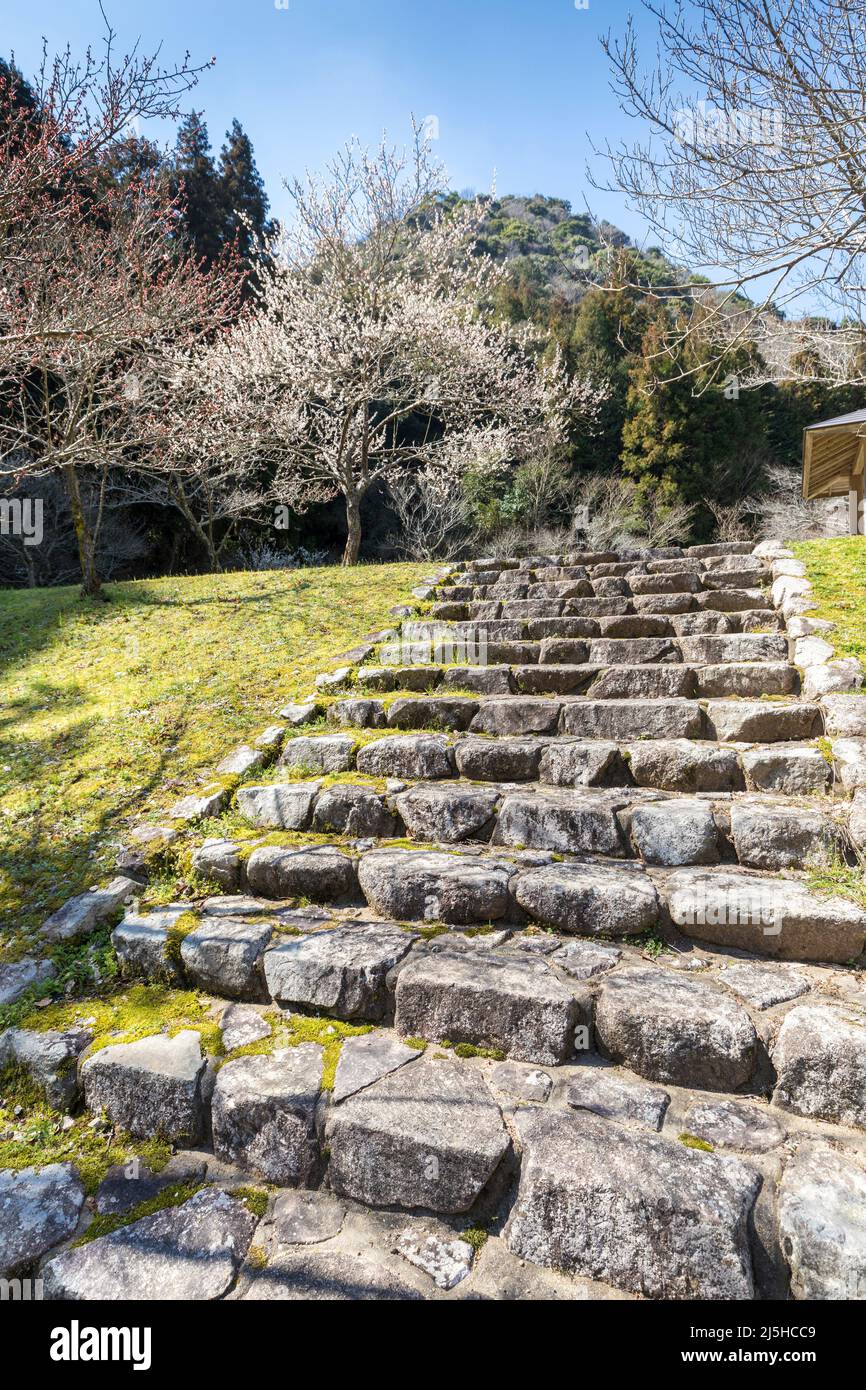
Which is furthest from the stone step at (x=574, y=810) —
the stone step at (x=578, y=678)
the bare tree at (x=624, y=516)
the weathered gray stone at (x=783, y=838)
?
the bare tree at (x=624, y=516)

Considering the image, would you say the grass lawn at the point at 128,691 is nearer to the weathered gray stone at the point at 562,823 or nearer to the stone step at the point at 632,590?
the stone step at the point at 632,590

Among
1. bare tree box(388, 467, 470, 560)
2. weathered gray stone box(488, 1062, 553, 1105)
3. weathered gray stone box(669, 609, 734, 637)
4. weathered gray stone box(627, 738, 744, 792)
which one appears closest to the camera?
weathered gray stone box(488, 1062, 553, 1105)

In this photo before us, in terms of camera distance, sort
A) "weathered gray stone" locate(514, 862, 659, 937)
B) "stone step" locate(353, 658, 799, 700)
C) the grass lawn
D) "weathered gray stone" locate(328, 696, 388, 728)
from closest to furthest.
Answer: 1. "weathered gray stone" locate(514, 862, 659, 937)
2. the grass lawn
3. "stone step" locate(353, 658, 799, 700)
4. "weathered gray stone" locate(328, 696, 388, 728)

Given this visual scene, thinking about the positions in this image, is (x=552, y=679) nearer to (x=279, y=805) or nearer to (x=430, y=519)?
(x=279, y=805)

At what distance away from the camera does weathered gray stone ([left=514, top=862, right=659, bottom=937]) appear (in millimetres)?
2270

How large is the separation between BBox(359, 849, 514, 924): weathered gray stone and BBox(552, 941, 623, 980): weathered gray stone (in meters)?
0.31

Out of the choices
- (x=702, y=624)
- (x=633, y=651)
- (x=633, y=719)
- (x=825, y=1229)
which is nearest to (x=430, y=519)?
(x=702, y=624)

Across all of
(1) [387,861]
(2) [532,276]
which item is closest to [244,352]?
(1) [387,861]

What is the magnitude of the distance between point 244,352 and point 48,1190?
1339cm

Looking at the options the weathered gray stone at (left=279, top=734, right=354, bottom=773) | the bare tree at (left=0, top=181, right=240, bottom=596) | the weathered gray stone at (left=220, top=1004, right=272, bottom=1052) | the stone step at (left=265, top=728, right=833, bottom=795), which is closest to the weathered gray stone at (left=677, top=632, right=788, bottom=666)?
the stone step at (left=265, top=728, right=833, bottom=795)

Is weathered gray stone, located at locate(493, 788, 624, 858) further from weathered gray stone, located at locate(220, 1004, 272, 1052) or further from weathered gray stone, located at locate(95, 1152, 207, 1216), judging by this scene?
weathered gray stone, located at locate(95, 1152, 207, 1216)

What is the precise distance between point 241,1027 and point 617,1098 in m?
1.20
